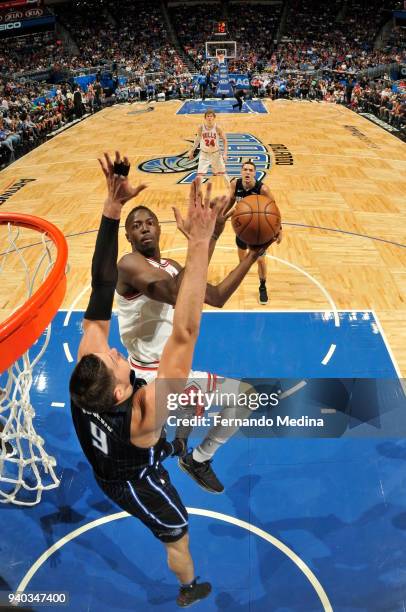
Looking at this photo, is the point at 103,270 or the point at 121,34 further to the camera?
the point at 121,34

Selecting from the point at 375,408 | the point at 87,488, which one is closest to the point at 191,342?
the point at 87,488

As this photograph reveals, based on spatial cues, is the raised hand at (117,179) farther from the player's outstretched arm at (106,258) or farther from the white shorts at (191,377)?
the white shorts at (191,377)

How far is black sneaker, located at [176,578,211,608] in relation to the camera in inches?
131

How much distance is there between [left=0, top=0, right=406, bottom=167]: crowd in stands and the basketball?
17.1 metres

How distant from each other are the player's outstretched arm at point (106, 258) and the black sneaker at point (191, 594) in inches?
72.7

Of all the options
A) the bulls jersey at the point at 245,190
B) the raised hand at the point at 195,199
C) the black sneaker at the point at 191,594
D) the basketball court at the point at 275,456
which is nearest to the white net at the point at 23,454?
the basketball court at the point at 275,456

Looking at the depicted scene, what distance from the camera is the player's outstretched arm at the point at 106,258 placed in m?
2.64

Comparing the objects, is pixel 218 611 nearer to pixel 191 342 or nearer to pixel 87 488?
pixel 87 488

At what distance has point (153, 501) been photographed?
117 inches

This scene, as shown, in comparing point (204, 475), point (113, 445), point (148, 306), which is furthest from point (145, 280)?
point (204, 475)

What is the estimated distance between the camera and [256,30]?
37.7m

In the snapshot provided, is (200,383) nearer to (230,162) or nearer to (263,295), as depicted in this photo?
(263,295)

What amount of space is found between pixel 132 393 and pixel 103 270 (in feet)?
2.43

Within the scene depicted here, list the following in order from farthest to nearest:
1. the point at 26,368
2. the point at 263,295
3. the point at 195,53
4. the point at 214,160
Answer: the point at 195,53, the point at 214,160, the point at 263,295, the point at 26,368
